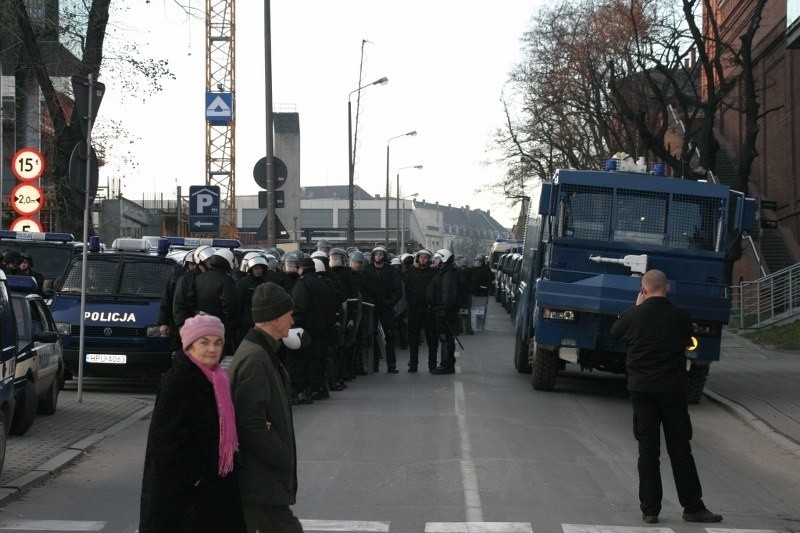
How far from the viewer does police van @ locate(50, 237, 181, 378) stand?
16516 millimetres

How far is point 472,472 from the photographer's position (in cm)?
1041

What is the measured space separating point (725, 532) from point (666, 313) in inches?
65.4

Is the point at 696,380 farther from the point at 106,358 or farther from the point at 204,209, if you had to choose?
the point at 204,209

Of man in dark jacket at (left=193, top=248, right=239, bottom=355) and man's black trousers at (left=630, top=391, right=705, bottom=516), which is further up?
man in dark jacket at (left=193, top=248, right=239, bottom=355)

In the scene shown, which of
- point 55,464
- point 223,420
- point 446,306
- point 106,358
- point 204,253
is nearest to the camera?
point 223,420

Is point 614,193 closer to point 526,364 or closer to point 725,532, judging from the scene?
→ point 526,364

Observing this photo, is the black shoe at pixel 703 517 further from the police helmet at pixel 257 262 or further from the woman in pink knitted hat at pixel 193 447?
the police helmet at pixel 257 262

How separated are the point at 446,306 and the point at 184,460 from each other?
14.4m

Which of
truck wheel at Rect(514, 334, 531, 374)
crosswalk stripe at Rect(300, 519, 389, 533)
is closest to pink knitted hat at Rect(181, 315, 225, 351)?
crosswalk stripe at Rect(300, 519, 389, 533)

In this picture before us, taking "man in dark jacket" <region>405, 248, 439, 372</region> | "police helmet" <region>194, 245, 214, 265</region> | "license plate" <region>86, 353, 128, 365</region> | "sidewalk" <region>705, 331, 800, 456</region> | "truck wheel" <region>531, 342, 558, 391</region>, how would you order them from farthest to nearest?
"man in dark jacket" <region>405, 248, 439, 372</region> < "truck wheel" <region>531, 342, 558, 391</region> < "license plate" <region>86, 353, 128, 365</region> < "sidewalk" <region>705, 331, 800, 456</region> < "police helmet" <region>194, 245, 214, 265</region>

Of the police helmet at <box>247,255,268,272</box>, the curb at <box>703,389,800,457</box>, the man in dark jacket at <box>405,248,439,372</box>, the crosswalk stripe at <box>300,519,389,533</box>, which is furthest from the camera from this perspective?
the man in dark jacket at <box>405,248,439,372</box>

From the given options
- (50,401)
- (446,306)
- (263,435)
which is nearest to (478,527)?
(263,435)

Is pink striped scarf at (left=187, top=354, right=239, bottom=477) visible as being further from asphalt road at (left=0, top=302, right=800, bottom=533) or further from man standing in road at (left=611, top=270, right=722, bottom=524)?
man standing in road at (left=611, top=270, right=722, bottom=524)

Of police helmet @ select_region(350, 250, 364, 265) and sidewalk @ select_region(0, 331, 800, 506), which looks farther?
police helmet @ select_region(350, 250, 364, 265)
